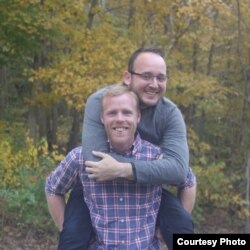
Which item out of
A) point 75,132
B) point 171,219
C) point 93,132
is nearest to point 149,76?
point 93,132

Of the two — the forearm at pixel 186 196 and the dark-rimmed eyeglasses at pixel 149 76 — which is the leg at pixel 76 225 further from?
the dark-rimmed eyeglasses at pixel 149 76

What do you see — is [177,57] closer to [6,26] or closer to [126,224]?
[6,26]

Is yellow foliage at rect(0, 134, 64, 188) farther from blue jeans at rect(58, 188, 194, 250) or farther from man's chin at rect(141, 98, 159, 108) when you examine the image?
man's chin at rect(141, 98, 159, 108)

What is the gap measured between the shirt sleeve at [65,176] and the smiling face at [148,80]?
0.44m

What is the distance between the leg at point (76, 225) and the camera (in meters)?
2.67

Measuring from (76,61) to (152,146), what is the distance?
7.51m

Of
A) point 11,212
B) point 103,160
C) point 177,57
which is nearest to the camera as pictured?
point 103,160

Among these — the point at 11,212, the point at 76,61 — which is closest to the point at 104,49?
the point at 76,61

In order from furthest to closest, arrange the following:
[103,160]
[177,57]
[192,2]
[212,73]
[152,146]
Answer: [212,73], [177,57], [192,2], [152,146], [103,160]

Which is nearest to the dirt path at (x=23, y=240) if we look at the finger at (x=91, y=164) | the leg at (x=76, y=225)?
the leg at (x=76, y=225)

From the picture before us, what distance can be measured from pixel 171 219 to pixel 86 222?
0.42 meters

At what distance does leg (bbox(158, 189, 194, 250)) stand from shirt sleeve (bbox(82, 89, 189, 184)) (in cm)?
16

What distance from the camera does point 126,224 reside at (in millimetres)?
2609

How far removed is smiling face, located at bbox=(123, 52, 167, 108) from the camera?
269cm
